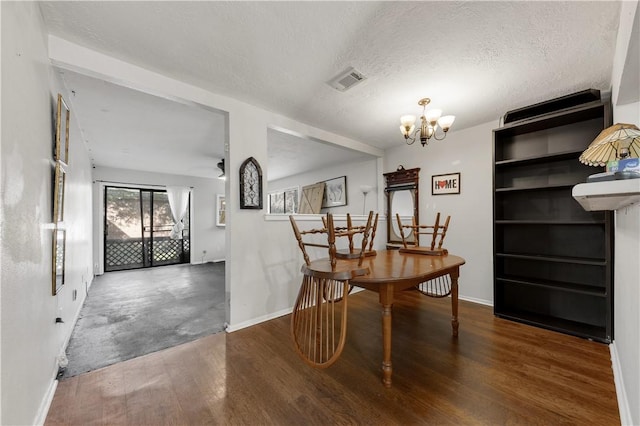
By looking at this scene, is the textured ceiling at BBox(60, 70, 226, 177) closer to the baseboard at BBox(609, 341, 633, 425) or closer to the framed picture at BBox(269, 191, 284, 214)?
the framed picture at BBox(269, 191, 284, 214)

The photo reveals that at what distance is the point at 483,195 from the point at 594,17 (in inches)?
81.1

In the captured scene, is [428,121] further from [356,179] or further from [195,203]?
[195,203]

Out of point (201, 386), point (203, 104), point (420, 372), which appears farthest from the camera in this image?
point (203, 104)

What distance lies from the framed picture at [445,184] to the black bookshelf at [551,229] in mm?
608

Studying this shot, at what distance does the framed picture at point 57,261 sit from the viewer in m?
1.73

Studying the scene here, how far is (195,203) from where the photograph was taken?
22.7ft

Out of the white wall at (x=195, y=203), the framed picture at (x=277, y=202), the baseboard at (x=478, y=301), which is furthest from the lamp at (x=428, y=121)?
the white wall at (x=195, y=203)

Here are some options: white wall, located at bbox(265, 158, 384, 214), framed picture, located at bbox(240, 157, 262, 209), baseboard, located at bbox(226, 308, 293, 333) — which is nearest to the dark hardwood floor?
baseboard, located at bbox(226, 308, 293, 333)

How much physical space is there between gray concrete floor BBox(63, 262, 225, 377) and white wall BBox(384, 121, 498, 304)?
3235 millimetres

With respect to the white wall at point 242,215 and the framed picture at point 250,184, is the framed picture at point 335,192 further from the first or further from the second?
the framed picture at point 250,184

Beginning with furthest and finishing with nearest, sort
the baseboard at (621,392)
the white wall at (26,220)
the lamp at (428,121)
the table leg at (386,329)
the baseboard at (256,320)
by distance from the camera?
the baseboard at (256,320)
the lamp at (428,121)
the table leg at (386,329)
the baseboard at (621,392)
the white wall at (26,220)

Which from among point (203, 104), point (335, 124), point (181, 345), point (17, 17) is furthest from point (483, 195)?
point (17, 17)

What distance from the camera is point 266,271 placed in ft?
9.38

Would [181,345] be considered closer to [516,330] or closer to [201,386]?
[201,386]
